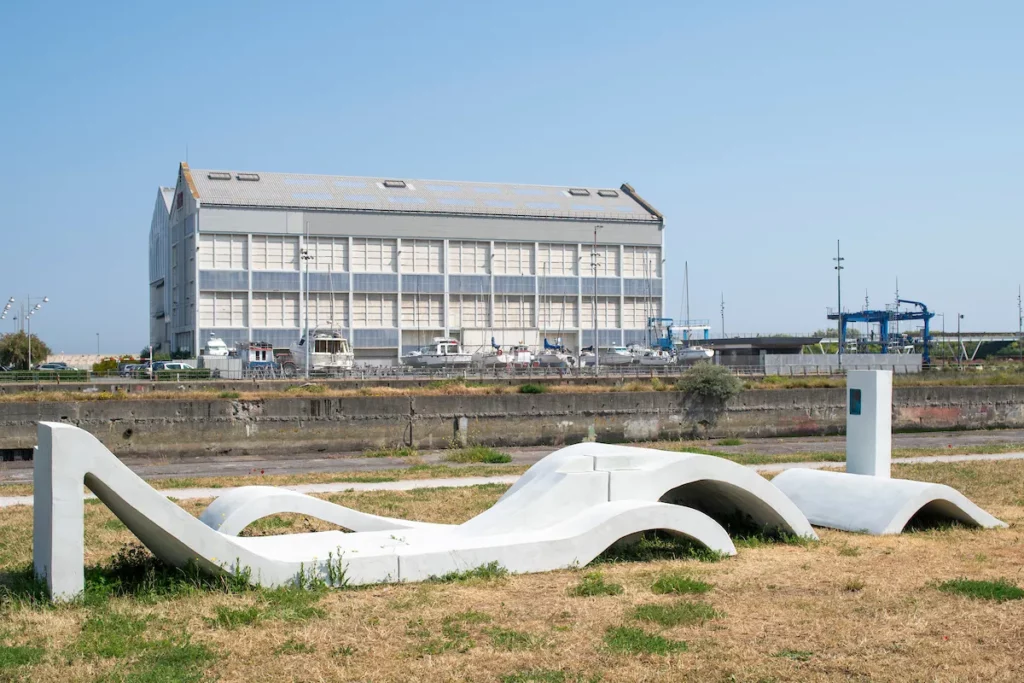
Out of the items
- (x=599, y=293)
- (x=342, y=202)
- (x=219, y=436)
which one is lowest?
(x=219, y=436)

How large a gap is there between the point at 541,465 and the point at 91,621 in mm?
5627

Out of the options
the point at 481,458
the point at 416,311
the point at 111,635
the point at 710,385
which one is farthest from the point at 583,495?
the point at 416,311

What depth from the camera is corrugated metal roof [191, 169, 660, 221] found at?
7831 centimetres

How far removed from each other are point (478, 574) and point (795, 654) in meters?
3.58

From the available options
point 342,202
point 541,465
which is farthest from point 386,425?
point 342,202

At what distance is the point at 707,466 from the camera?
1166 cm

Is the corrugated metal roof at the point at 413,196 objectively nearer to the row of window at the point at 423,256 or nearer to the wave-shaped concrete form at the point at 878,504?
the row of window at the point at 423,256

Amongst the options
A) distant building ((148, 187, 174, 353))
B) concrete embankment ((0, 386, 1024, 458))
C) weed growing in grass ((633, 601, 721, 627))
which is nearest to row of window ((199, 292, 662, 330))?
distant building ((148, 187, 174, 353))

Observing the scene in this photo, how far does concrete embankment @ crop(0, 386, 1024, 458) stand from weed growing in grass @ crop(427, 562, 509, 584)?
76.2 ft

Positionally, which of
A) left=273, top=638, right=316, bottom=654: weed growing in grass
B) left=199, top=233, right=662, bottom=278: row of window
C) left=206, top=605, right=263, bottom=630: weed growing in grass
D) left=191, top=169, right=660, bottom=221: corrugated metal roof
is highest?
left=191, top=169, right=660, bottom=221: corrugated metal roof

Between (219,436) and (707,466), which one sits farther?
(219,436)

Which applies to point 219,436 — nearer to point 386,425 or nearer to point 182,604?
point 386,425

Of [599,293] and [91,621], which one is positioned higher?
[599,293]

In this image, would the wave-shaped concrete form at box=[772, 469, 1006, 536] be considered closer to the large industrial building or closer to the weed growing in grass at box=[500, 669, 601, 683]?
the weed growing in grass at box=[500, 669, 601, 683]
